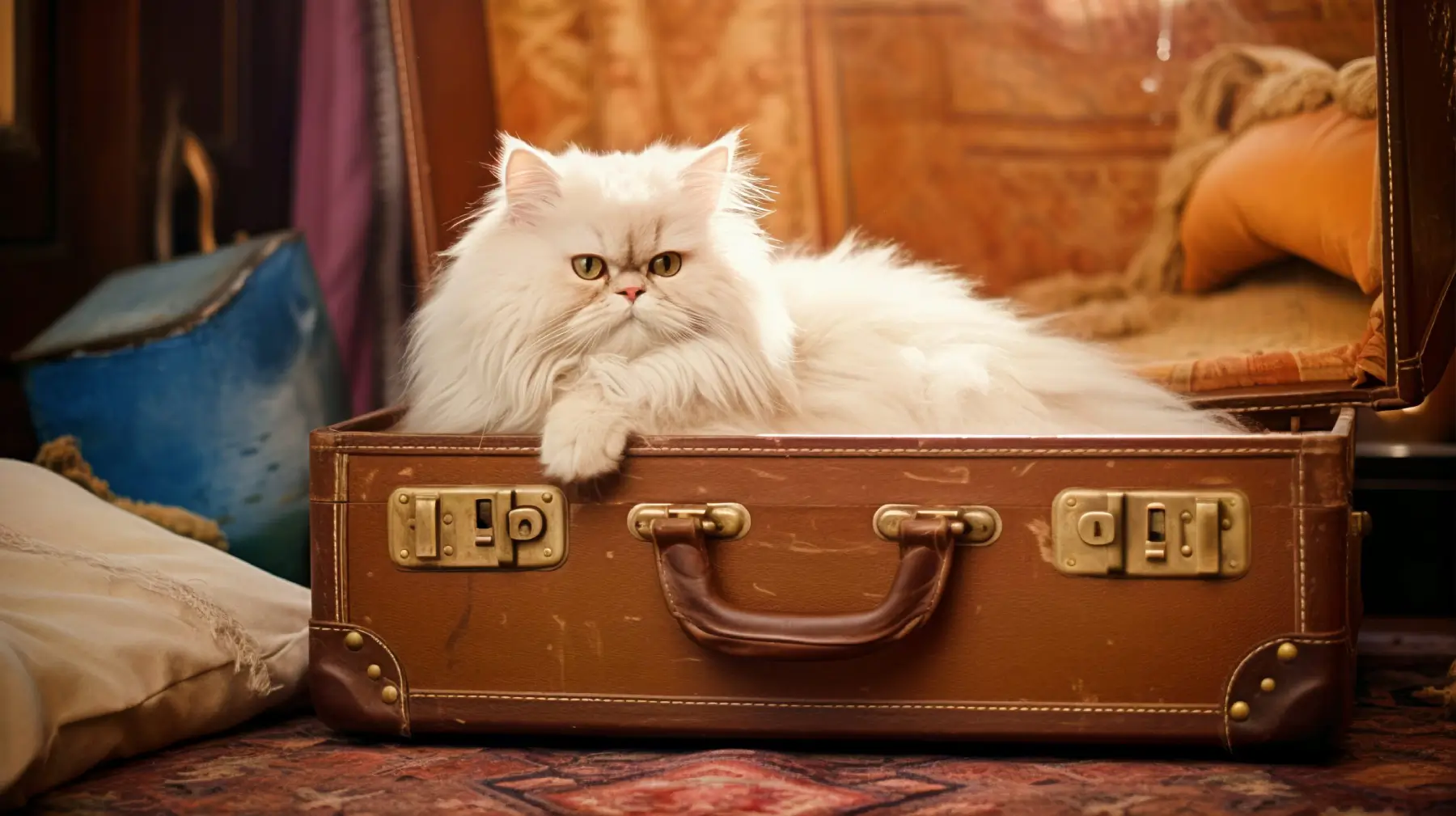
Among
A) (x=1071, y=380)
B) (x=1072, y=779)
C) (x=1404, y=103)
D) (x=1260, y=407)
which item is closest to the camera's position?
(x=1072, y=779)

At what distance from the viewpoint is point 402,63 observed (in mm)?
1900

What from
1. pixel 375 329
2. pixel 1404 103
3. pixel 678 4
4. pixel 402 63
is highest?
pixel 678 4

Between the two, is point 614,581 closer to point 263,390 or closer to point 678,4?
point 263,390

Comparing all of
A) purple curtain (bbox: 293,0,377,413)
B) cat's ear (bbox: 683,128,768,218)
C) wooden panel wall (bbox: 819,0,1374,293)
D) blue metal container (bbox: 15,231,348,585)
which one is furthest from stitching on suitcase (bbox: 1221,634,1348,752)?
purple curtain (bbox: 293,0,377,413)

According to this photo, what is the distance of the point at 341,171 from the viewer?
88.0 inches

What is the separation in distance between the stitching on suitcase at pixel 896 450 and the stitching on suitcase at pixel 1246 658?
7.1 inches

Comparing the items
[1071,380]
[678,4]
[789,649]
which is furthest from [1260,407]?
[678,4]

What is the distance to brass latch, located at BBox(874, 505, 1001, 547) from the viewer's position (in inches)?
49.6

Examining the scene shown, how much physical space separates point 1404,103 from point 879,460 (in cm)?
87

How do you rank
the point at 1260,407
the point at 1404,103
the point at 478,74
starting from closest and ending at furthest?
the point at 1404,103
the point at 1260,407
the point at 478,74

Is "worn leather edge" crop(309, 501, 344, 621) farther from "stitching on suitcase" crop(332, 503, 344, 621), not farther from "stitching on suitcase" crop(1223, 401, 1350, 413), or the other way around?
"stitching on suitcase" crop(1223, 401, 1350, 413)

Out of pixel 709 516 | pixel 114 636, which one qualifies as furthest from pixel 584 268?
pixel 114 636

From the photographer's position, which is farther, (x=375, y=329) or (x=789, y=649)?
(x=375, y=329)

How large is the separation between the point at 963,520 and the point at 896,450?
10cm
